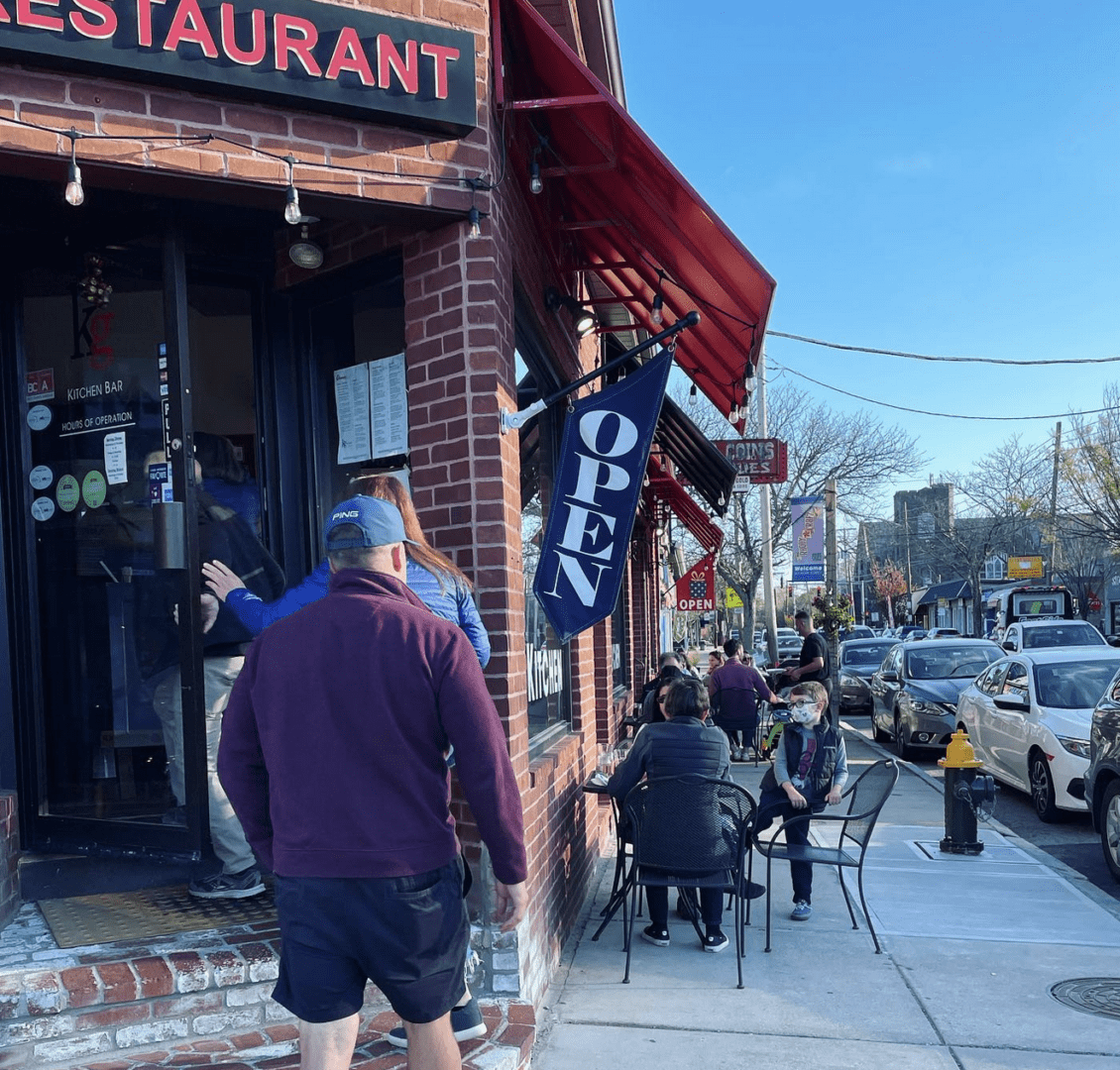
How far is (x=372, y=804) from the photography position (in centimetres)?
231

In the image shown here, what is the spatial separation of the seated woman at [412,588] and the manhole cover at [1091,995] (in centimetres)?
301

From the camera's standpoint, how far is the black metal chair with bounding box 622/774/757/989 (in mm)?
4766

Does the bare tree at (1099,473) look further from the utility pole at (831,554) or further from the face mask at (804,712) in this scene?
the face mask at (804,712)

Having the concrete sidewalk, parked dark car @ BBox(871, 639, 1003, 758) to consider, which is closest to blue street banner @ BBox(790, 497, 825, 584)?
parked dark car @ BBox(871, 639, 1003, 758)

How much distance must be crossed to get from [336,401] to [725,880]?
295 centimetres

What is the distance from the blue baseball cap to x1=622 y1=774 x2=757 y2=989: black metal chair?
264 cm

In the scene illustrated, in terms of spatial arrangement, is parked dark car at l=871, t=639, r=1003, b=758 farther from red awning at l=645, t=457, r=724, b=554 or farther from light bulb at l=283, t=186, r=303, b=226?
light bulb at l=283, t=186, r=303, b=226

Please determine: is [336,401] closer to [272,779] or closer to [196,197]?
[196,197]

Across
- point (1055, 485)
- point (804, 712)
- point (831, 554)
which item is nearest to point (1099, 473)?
point (1055, 485)

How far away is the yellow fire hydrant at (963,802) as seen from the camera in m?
7.31

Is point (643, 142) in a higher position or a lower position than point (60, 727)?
higher

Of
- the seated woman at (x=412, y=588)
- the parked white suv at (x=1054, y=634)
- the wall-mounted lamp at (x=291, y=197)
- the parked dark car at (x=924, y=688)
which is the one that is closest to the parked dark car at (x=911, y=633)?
Result: the parked white suv at (x=1054, y=634)

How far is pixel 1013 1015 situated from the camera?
421 centimetres

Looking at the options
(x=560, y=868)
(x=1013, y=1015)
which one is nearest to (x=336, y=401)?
(x=560, y=868)
